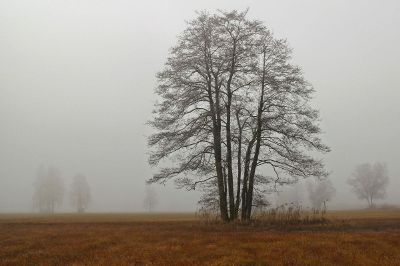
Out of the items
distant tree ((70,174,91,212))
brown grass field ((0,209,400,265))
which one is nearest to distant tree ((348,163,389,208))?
distant tree ((70,174,91,212))

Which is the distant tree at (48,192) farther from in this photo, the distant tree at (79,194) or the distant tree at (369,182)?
the distant tree at (369,182)

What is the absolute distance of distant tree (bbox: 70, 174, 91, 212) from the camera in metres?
108

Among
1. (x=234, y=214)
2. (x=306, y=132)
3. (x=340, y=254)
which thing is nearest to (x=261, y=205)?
(x=234, y=214)

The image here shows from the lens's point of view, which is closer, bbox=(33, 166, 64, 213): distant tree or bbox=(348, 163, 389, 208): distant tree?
bbox=(348, 163, 389, 208): distant tree

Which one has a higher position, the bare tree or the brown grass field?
the bare tree

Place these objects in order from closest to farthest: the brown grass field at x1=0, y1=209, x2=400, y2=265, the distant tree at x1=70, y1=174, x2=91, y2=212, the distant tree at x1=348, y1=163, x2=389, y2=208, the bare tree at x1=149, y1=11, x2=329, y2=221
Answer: the brown grass field at x1=0, y1=209, x2=400, y2=265
the bare tree at x1=149, y1=11, x2=329, y2=221
the distant tree at x1=348, y1=163, x2=389, y2=208
the distant tree at x1=70, y1=174, x2=91, y2=212

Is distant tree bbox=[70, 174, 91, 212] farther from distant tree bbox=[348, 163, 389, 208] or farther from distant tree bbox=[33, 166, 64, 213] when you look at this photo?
distant tree bbox=[348, 163, 389, 208]

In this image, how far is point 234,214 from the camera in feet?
84.3

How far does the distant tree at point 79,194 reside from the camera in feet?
353

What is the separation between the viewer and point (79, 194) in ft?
357

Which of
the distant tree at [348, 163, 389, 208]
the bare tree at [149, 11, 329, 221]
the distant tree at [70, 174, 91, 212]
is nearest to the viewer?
the bare tree at [149, 11, 329, 221]

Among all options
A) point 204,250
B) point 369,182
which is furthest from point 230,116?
point 369,182

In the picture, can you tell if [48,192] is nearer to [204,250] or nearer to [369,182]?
[369,182]

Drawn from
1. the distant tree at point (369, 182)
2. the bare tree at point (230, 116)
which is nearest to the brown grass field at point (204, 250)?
the bare tree at point (230, 116)
